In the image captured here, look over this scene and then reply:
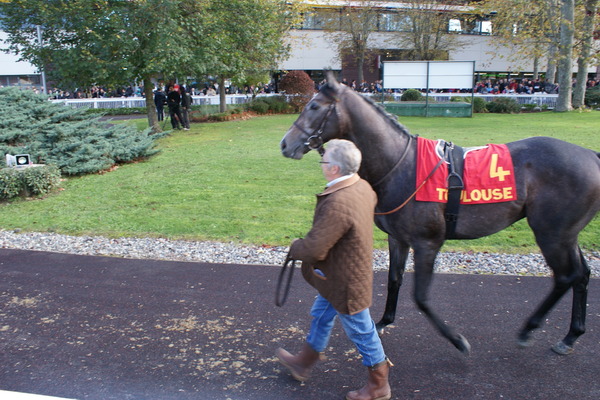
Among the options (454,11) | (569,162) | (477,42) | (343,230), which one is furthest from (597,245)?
(477,42)

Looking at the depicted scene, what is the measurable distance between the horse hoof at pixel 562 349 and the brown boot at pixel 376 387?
165cm

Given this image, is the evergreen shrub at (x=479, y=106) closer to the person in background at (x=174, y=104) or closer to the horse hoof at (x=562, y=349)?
the person in background at (x=174, y=104)

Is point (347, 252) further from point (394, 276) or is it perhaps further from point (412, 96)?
point (412, 96)

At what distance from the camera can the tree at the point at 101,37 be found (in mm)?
15586

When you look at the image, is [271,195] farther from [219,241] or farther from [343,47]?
[343,47]

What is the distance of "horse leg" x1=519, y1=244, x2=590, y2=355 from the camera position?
3936mm

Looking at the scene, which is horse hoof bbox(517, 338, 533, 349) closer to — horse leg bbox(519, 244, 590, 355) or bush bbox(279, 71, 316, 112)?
horse leg bbox(519, 244, 590, 355)

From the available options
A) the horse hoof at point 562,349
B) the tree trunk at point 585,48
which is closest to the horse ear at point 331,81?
the horse hoof at point 562,349

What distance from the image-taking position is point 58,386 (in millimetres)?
3525

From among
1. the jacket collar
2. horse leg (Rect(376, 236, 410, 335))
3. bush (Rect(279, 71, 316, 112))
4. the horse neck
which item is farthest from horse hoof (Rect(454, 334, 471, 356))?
bush (Rect(279, 71, 316, 112))

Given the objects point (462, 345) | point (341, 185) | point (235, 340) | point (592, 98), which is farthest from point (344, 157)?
point (592, 98)

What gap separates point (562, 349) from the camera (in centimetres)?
396

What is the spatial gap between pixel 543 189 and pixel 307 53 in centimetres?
4719

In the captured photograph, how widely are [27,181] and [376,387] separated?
29.4 ft
